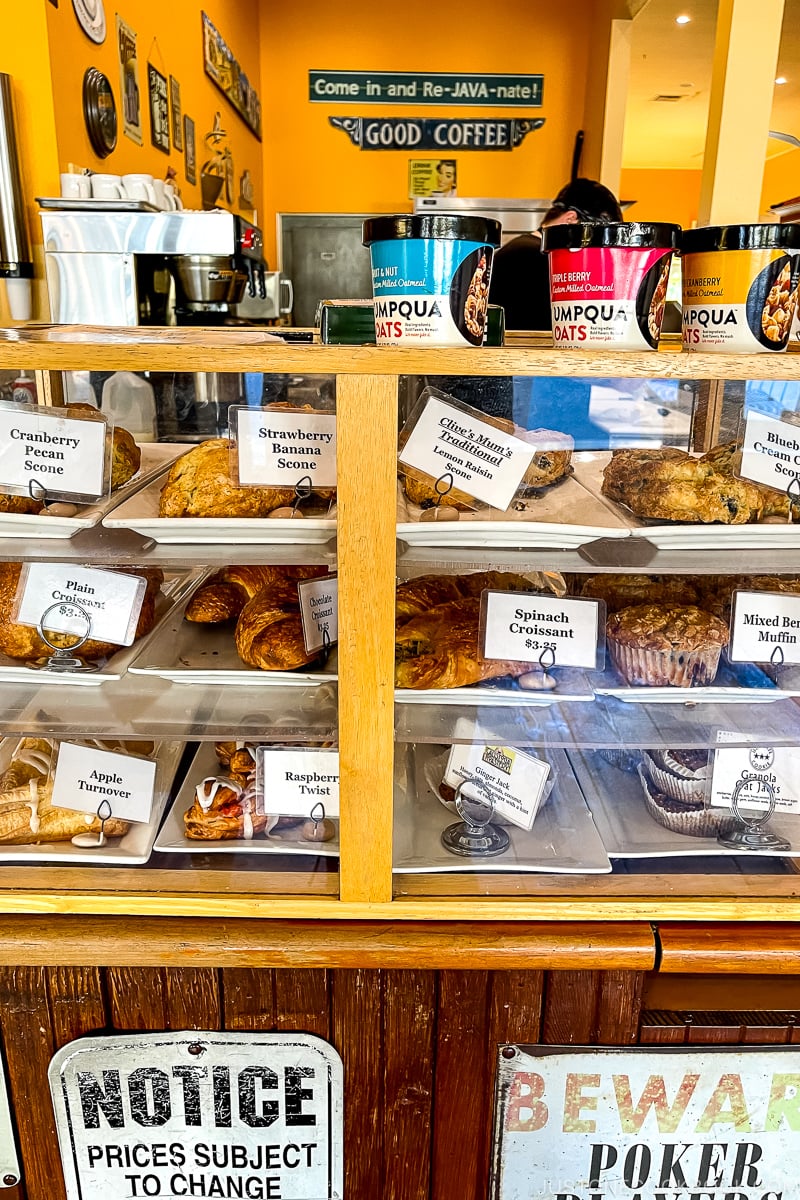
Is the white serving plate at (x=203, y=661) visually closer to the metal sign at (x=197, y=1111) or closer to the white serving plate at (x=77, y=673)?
the white serving plate at (x=77, y=673)

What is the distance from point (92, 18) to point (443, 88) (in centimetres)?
353

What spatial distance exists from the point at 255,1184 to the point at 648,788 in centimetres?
78

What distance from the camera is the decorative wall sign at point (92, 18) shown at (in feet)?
7.73

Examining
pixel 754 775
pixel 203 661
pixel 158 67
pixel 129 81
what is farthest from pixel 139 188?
pixel 754 775

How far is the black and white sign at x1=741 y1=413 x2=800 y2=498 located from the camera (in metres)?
1.04

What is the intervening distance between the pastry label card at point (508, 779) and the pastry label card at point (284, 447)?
0.41m

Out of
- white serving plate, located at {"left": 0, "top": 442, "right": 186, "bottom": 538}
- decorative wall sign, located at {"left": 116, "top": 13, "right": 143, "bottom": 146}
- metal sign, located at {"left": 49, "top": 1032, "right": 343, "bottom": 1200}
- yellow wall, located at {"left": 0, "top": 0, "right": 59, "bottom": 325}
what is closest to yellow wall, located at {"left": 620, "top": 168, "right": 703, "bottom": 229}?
decorative wall sign, located at {"left": 116, "top": 13, "right": 143, "bottom": 146}

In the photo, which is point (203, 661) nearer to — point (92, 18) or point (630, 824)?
point (630, 824)

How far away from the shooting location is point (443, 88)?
17.8 ft

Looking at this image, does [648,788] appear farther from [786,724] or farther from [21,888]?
[21,888]

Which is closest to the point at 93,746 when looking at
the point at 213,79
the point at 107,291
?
the point at 107,291

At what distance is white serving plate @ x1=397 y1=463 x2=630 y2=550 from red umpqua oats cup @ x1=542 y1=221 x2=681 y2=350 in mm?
212

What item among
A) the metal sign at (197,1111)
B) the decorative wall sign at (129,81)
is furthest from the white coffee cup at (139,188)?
the metal sign at (197,1111)

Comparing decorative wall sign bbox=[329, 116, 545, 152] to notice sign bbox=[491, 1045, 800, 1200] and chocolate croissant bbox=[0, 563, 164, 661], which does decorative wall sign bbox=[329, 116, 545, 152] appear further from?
notice sign bbox=[491, 1045, 800, 1200]
